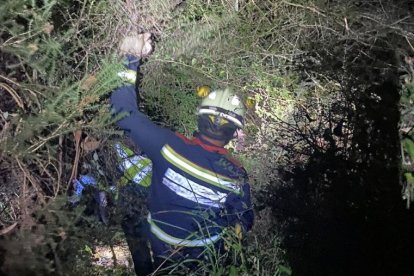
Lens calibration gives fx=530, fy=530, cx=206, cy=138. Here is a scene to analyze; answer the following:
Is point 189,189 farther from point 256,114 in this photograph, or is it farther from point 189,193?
point 256,114

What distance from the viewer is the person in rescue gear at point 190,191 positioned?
9.21ft

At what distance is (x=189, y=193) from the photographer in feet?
9.60

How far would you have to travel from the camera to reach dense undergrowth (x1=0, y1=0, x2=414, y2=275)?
1866 mm

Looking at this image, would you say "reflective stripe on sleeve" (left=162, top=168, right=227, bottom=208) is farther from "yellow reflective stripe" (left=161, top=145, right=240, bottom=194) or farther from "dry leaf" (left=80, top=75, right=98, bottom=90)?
"dry leaf" (left=80, top=75, right=98, bottom=90)

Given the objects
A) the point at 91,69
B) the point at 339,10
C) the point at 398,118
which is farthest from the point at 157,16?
the point at 398,118

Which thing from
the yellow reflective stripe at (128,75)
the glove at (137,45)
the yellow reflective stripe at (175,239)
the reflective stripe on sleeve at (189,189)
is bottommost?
the yellow reflective stripe at (175,239)

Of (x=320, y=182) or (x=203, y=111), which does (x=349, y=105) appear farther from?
(x=203, y=111)

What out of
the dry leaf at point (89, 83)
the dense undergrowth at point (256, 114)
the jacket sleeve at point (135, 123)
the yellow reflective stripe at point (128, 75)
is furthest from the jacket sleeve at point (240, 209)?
the dry leaf at point (89, 83)

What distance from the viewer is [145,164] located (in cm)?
299

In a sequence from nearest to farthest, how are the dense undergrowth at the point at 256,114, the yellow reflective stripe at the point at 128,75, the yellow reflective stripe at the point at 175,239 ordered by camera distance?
1. the dense undergrowth at the point at 256,114
2. the yellow reflective stripe at the point at 128,75
3. the yellow reflective stripe at the point at 175,239

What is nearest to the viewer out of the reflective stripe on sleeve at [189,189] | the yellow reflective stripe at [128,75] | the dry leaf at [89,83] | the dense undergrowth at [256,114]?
the dense undergrowth at [256,114]

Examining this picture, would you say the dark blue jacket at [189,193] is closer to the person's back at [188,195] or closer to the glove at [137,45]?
the person's back at [188,195]

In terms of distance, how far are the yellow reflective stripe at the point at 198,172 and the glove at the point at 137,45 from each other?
0.59 m

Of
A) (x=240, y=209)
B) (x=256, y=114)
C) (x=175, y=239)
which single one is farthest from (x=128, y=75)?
(x=256, y=114)
